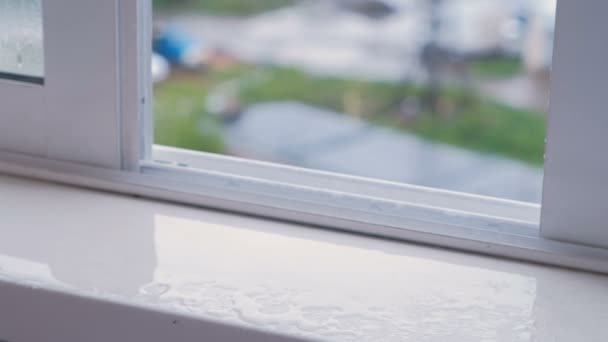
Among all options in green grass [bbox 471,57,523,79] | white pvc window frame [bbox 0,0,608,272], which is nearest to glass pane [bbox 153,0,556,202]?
green grass [bbox 471,57,523,79]

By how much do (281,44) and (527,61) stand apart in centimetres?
106

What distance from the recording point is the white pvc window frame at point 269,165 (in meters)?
0.58

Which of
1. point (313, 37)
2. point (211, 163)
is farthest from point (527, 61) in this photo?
point (211, 163)

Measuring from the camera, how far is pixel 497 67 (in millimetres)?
3709

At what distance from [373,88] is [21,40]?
303cm

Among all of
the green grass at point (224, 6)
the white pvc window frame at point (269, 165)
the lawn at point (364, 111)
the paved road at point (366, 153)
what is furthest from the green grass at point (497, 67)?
the white pvc window frame at point (269, 165)

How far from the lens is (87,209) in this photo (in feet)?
2.24

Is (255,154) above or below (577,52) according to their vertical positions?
below

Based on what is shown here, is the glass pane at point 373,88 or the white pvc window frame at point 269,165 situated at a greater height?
the white pvc window frame at point 269,165

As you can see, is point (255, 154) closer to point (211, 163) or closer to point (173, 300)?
point (211, 163)

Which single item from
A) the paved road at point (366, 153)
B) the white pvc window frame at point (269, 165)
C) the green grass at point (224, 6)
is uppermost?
the white pvc window frame at point (269, 165)

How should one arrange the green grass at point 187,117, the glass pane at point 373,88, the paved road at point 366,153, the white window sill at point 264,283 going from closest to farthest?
the white window sill at point 264,283 < the paved road at point 366,153 < the glass pane at point 373,88 < the green grass at point 187,117

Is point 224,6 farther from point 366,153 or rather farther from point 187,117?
point 366,153

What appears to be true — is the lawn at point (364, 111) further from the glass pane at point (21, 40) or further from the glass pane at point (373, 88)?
the glass pane at point (21, 40)
